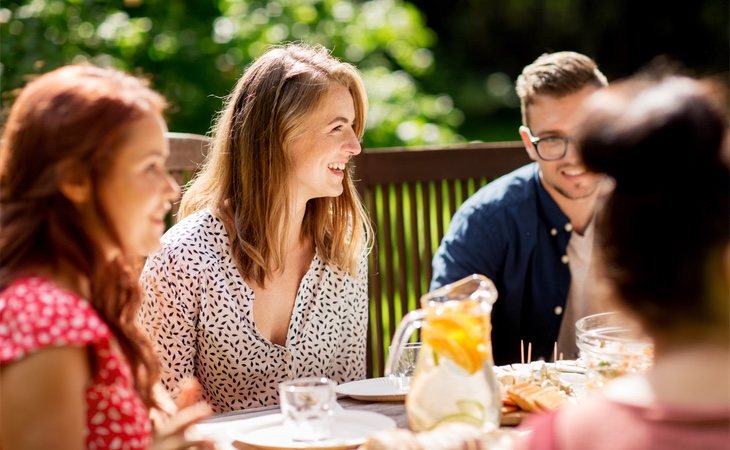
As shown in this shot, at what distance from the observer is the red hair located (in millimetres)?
1520

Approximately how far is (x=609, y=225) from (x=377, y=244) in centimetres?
273

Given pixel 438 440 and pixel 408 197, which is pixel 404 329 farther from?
pixel 408 197

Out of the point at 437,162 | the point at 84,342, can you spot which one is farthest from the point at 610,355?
the point at 437,162

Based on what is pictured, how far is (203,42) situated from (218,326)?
3122 millimetres

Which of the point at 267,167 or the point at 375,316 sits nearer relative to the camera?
the point at 267,167

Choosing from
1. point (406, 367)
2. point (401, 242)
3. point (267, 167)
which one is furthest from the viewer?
point (401, 242)

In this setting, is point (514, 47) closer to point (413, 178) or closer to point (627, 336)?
point (413, 178)

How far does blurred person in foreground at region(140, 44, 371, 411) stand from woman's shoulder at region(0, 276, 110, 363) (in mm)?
1132

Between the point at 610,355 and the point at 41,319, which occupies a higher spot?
the point at 41,319

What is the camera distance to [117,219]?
1588mm

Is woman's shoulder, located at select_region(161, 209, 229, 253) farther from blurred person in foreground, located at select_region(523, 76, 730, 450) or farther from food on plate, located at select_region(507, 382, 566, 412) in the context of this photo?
blurred person in foreground, located at select_region(523, 76, 730, 450)

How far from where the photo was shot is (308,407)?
1.84m

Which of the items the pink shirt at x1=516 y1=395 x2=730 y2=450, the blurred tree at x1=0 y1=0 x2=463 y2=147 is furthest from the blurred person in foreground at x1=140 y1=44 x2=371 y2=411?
the blurred tree at x1=0 y1=0 x2=463 y2=147

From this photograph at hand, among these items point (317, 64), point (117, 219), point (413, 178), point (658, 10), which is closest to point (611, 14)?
point (658, 10)
